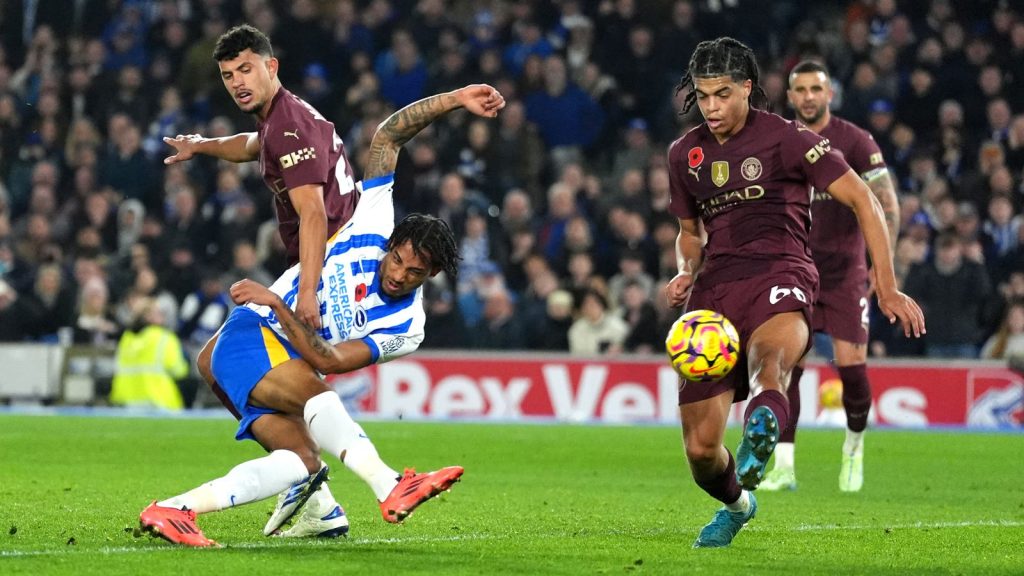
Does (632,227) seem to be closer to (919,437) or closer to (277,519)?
(919,437)

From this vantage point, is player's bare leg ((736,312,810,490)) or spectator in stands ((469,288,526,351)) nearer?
player's bare leg ((736,312,810,490))

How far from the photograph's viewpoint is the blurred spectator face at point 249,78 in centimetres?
729

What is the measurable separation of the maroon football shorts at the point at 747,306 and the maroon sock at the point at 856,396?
336 cm

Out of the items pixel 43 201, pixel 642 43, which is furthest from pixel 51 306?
pixel 642 43

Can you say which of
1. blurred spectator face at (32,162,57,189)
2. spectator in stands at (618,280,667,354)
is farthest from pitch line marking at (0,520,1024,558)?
blurred spectator face at (32,162,57,189)

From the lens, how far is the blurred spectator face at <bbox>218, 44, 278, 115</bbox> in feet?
23.9

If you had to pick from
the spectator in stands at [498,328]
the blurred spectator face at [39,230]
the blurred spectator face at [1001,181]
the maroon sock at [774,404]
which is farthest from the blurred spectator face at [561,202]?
the maroon sock at [774,404]

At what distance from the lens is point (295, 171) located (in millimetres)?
7203

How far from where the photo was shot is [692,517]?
26.9ft

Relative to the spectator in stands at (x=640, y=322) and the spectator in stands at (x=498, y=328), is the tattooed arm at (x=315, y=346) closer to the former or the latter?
the spectator in stands at (x=640, y=322)

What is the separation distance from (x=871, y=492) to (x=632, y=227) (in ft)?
26.3

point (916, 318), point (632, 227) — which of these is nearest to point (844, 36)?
point (632, 227)

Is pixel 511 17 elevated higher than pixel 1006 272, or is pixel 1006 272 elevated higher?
pixel 511 17

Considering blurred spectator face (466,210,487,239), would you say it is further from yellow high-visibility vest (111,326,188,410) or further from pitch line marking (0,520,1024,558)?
pitch line marking (0,520,1024,558)
